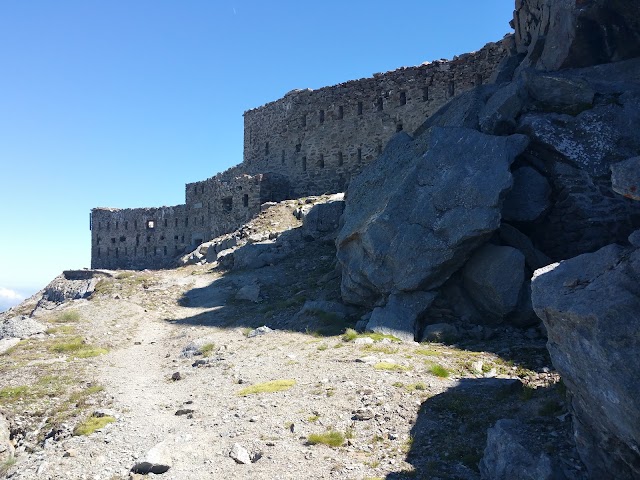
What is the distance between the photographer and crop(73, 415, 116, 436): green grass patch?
10404 millimetres

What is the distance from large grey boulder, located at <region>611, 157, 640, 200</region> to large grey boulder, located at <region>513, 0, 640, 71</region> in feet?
41.6

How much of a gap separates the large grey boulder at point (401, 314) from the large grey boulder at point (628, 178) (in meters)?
8.72

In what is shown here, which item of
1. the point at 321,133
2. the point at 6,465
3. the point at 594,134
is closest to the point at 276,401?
the point at 6,465

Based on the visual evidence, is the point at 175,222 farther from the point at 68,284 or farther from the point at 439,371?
the point at 439,371

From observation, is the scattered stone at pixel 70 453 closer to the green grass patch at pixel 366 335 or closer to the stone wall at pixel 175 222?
the green grass patch at pixel 366 335

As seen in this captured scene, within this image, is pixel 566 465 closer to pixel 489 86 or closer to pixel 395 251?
pixel 395 251

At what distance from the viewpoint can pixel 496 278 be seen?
14688mm

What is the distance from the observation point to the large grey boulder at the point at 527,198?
15.9 metres

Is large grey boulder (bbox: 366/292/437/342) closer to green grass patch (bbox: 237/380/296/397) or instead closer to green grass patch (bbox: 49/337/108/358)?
green grass patch (bbox: 237/380/296/397)

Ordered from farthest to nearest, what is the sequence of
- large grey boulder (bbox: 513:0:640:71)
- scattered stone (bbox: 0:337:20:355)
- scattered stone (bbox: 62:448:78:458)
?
scattered stone (bbox: 0:337:20:355), large grey boulder (bbox: 513:0:640:71), scattered stone (bbox: 62:448:78:458)

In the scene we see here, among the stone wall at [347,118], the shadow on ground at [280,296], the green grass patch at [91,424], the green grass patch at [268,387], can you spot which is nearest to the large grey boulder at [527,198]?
the shadow on ground at [280,296]

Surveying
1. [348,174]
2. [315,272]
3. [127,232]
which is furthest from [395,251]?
[127,232]

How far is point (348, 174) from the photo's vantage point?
1431 inches

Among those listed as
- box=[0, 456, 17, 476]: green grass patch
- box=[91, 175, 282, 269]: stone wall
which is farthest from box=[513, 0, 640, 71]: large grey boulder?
box=[91, 175, 282, 269]: stone wall
